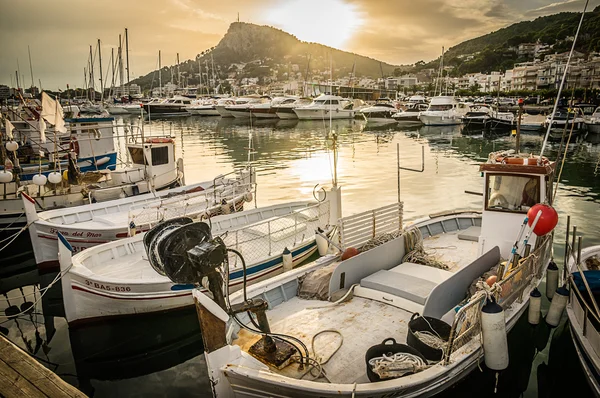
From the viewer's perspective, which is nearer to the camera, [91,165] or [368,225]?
[368,225]

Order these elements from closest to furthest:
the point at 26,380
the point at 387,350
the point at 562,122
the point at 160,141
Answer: the point at 26,380
the point at 387,350
the point at 160,141
the point at 562,122

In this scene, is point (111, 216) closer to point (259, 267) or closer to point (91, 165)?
point (259, 267)

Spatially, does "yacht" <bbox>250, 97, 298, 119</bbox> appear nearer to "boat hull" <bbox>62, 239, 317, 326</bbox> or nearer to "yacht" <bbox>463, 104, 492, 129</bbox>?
"yacht" <bbox>463, 104, 492, 129</bbox>

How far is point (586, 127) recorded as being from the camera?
45.3 meters

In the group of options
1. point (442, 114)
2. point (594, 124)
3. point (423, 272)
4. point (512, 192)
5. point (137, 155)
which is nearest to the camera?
point (423, 272)

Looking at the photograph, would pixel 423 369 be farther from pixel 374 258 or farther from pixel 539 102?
pixel 539 102

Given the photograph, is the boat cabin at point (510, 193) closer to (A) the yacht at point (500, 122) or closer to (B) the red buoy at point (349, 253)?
(B) the red buoy at point (349, 253)

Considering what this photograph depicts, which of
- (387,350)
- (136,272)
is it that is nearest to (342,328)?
(387,350)

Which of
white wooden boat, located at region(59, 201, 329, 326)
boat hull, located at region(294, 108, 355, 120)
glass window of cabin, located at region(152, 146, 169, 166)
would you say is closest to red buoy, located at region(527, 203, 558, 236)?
white wooden boat, located at region(59, 201, 329, 326)

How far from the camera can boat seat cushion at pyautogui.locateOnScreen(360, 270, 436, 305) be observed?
23.5 ft

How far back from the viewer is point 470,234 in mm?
11023

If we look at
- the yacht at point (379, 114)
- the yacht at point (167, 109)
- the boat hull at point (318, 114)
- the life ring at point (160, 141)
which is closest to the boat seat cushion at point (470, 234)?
the life ring at point (160, 141)

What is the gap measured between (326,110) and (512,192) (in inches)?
2297

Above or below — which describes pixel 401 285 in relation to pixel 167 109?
below
